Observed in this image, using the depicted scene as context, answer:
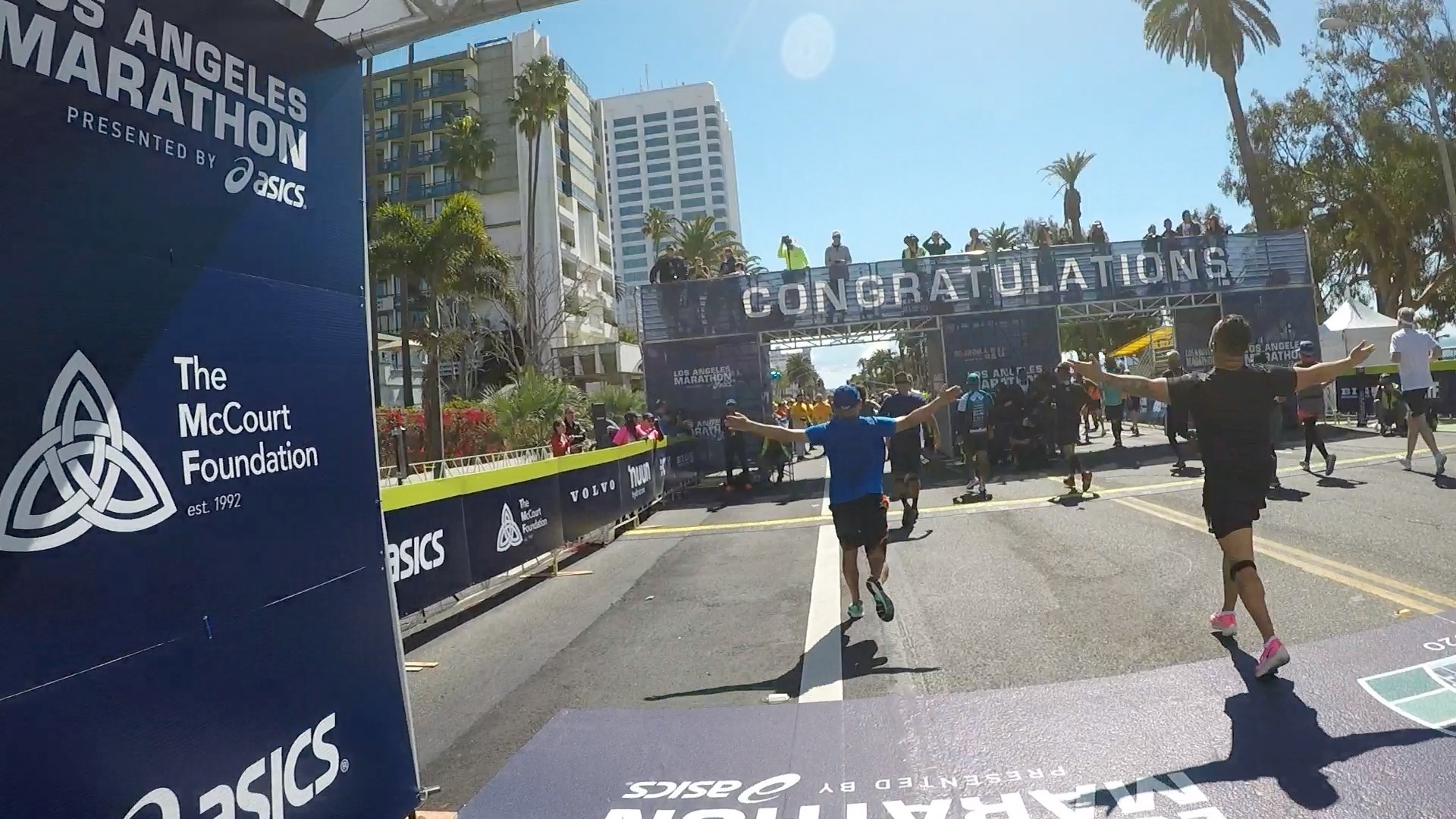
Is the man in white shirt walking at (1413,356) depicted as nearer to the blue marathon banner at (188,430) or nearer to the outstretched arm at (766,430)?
the outstretched arm at (766,430)

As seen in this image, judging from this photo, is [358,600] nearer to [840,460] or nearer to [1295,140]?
[840,460]

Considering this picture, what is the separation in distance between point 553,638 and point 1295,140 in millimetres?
40688

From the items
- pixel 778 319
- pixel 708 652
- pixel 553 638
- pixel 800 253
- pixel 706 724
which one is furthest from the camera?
pixel 800 253

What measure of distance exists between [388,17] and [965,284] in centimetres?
1627

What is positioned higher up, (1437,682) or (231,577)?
(231,577)

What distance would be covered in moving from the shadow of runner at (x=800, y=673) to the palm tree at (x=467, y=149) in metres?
42.3

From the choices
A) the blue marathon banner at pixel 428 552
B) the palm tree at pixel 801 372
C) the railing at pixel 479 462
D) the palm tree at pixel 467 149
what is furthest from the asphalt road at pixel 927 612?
the palm tree at pixel 801 372

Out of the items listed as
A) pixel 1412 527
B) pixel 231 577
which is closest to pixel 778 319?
pixel 1412 527

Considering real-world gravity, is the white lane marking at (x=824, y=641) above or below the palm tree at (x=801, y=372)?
below

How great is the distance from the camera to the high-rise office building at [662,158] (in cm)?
16450

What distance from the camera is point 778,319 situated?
18578mm

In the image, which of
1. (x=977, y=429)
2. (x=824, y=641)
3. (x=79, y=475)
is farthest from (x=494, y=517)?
(x=977, y=429)

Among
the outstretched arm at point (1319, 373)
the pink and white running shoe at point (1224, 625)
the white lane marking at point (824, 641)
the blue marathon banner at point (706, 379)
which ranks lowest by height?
the white lane marking at point (824, 641)

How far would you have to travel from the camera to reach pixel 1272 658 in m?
4.11
